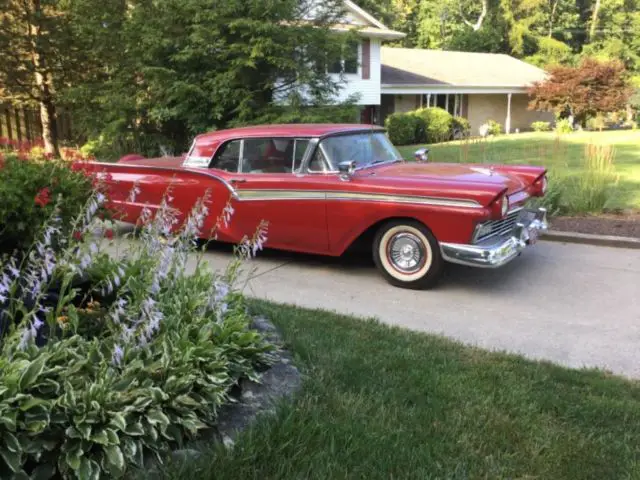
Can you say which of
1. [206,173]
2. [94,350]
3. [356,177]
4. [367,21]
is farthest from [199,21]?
[367,21]

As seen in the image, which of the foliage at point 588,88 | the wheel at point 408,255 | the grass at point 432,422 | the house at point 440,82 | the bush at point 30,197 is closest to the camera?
the grass at point 432,422

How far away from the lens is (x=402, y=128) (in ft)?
87.6

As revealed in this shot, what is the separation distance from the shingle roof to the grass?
27931mm

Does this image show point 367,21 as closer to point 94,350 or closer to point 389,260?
point 389,260

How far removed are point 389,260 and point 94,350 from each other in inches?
149

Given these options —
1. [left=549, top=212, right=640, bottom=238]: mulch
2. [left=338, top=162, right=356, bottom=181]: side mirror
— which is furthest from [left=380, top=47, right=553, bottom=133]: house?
[left=338, top=162, right=356, bottom=181]: side mirror

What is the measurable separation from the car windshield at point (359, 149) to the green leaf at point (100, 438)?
4.41 meters

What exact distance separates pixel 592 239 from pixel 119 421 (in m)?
7.06

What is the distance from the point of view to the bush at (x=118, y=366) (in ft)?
7.55

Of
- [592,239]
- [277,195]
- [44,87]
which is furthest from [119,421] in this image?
[44,87]

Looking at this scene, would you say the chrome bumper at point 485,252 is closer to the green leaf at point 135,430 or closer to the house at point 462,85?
the green leaf at point 135,430

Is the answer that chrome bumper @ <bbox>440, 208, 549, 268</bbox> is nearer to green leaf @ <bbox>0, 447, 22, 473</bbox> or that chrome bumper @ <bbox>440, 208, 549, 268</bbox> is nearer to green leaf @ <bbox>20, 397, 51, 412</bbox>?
green leaf @ <bbox>20, 397, 51, 412</bbox>

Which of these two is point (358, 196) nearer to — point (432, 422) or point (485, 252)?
point (485, 252)

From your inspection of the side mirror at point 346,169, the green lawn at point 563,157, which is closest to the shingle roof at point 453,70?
the green lawn at point 563,157
